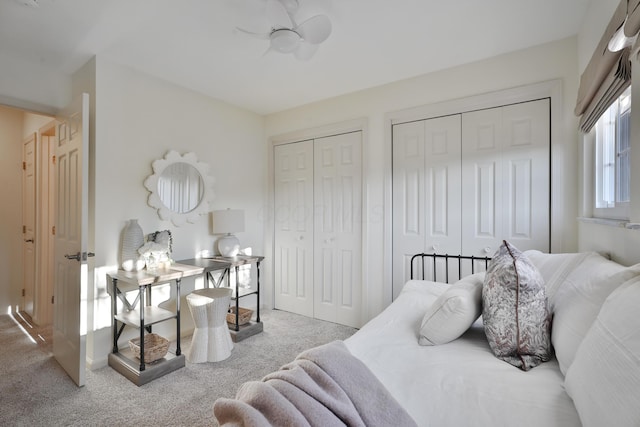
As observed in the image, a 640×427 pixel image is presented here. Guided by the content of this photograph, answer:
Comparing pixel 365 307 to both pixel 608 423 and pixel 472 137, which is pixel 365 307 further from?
pixel 608 423

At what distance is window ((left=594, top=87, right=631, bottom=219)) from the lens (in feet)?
4.88

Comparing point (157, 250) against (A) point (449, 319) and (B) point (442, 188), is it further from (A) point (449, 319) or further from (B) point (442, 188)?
(B) point (442, 188)

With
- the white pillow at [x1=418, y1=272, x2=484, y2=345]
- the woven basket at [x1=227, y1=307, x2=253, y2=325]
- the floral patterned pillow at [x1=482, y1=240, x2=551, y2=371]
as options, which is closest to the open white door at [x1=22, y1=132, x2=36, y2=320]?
A: the woven basket at [x1=227, y1=307, x2=253, y2=325]

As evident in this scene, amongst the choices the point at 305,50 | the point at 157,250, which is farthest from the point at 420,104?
the point at 157,250

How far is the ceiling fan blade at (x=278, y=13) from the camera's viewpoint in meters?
1.75

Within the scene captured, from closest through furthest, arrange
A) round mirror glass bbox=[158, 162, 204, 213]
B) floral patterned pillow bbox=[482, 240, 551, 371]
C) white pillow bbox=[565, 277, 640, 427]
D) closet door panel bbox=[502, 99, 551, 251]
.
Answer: white pillow bbox=[565, 277, 640, 427], floral patterned pillow bbox=[482, 240, 551, 371], closet door panel bbox=[502, 99, 551, 251], round mirror glass bbox=[158, 162, 204, 213]

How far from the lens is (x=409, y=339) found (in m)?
1.38

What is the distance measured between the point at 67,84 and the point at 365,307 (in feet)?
11.6

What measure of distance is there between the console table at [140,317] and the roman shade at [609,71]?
286 cm

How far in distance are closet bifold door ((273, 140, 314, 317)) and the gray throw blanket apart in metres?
2.78

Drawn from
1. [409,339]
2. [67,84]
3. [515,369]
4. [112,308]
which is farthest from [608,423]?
[67,84]

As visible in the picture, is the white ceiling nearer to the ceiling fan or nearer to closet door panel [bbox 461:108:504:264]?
the ceiling fan

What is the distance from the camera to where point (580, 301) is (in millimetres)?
1084

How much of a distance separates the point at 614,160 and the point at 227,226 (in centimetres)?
310
